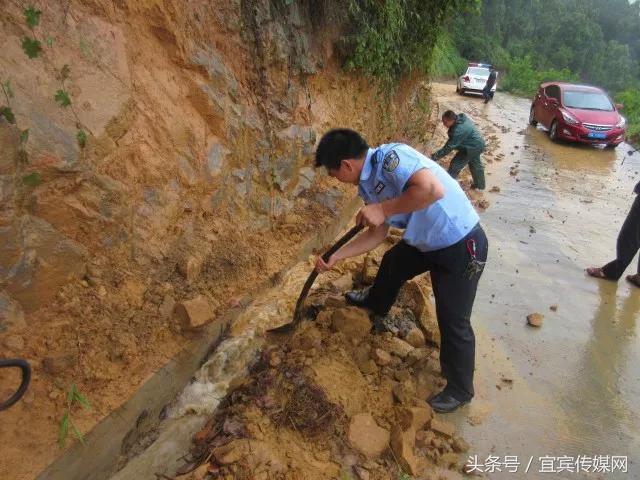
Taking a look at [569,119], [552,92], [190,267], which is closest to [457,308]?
[190,267]

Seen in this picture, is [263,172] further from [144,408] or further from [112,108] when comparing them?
[144,408]

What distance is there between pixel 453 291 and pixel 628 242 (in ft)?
9.74

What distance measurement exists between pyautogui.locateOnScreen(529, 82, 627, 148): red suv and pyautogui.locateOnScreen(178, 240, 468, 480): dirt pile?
9.29 metres

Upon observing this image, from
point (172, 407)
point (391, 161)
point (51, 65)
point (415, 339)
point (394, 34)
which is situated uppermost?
point (51, 65)

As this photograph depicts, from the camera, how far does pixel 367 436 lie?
2.72m

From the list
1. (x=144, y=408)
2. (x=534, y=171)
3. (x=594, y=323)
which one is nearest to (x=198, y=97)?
(x=144, y=408)

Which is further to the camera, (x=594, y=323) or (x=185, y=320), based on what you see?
(x=594, y=323)

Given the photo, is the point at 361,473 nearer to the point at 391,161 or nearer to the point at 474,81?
the point at 391,161

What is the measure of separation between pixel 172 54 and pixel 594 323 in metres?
4.21

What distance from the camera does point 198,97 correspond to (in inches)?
134

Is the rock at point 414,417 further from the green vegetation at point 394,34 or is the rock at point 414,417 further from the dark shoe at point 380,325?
the green vegetation at point 394,34

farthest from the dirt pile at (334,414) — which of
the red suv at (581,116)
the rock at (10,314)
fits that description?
the red suv at (581,116)

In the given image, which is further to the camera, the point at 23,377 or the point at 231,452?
the point at 231,452

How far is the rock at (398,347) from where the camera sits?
3332mm
